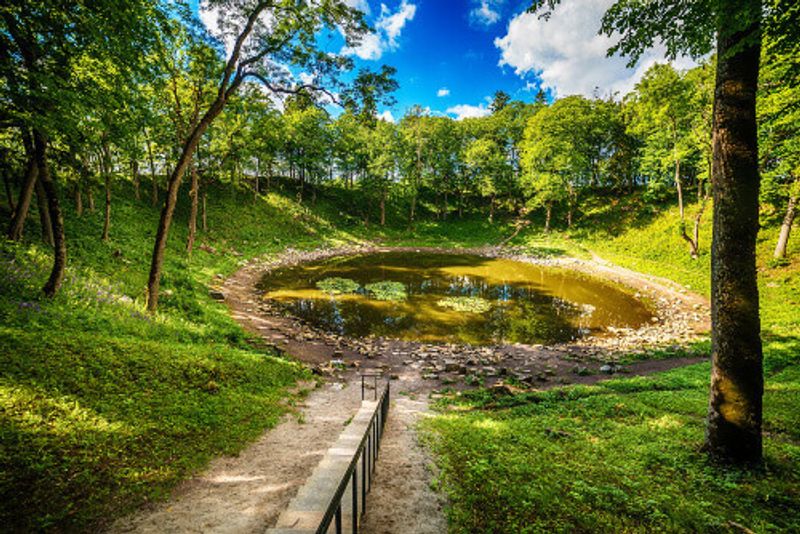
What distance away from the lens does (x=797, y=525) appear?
4035 mm

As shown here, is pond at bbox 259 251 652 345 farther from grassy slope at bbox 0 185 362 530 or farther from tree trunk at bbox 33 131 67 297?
tree trunk at bbox 33 131 67 297

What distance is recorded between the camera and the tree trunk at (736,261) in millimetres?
5137

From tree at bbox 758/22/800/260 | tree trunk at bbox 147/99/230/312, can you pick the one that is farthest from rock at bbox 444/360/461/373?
tree at bbox 758/22/800/260

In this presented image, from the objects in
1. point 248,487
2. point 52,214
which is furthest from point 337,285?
point 248,487

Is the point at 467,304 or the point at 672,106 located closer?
the point at 467,304

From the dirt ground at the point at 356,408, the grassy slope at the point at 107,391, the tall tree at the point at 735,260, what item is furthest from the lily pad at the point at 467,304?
the tall tree at the point at 735,260

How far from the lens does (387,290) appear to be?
82.4 ft

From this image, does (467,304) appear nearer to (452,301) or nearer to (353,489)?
(452,301)

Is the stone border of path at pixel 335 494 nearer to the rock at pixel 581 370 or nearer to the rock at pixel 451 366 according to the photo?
the rock at pixel 451 366

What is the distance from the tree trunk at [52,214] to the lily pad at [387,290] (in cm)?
1575

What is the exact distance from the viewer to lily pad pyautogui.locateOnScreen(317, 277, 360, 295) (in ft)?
79.8

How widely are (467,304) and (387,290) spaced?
19.5ft

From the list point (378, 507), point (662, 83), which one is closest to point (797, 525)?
point (378, 507)

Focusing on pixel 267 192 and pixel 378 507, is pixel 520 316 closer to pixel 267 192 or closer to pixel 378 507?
pixel 378 507
